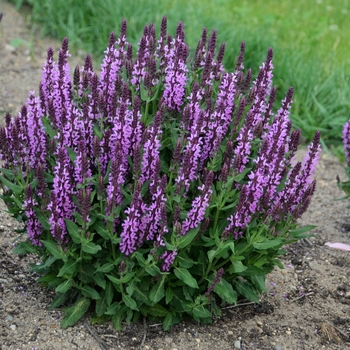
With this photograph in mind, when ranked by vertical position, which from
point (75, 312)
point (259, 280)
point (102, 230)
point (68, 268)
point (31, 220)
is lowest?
point (75, 312)

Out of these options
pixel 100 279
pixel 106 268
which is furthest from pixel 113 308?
pixel 106 268

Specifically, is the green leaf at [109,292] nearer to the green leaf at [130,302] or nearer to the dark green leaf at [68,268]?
the green leaf at [130,302]

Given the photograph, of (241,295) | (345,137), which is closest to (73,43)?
(345,137)

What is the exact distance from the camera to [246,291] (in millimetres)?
3719

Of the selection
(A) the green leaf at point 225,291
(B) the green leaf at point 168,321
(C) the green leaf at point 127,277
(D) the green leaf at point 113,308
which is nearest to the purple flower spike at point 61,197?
(C) the green leaf at point 127,277

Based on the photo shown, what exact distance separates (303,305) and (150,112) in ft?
5.63

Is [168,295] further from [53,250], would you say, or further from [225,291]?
[53,250]

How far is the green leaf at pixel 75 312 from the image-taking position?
3.49 meters

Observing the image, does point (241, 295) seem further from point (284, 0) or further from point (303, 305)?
point (284, 0)

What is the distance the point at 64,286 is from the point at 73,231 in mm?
355

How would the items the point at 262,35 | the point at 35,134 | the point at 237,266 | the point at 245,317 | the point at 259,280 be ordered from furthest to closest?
the point at 262,35 < the point at 245,317 < the point at 259,280 < the point at 35,134 < the point at 237,266

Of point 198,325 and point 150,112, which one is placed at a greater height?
point 150,112

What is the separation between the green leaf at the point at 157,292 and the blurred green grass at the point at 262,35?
12.7 ft

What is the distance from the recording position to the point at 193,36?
7.91 metres
